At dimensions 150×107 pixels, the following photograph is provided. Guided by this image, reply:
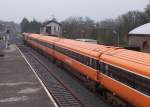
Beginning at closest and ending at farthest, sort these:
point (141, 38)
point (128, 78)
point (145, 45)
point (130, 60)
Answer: point (128, 78)
point (130, 60)
point (145, 45)
point (141, 38)

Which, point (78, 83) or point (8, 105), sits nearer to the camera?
point (8, 105)

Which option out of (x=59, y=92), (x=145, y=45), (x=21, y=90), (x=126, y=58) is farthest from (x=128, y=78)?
(x=145, y=45)

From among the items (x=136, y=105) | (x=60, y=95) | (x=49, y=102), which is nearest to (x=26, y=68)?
(x=60, y=95)

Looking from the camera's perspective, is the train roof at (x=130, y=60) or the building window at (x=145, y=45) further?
the building window at (x=145, y=45)

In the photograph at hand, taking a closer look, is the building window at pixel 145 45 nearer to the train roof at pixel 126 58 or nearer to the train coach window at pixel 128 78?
the train roof at pixel 126 58

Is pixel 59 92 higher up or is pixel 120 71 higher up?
pixel 120 71

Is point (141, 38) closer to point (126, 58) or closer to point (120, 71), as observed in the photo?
point (126, 58)

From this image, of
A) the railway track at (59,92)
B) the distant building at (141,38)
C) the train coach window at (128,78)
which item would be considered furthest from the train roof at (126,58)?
the distant building at (141,38)

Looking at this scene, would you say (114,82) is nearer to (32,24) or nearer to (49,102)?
(49,102)

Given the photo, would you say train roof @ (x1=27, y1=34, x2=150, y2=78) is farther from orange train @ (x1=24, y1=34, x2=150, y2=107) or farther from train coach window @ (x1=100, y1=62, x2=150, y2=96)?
train coach window @ (x1=100, y1=62, x2=150, y2=96)

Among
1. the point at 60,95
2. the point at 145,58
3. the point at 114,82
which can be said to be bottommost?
the point at 60,95

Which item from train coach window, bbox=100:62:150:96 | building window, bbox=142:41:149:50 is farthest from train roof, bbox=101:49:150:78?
building window, bbox=142:41:149:50

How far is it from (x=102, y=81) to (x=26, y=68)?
48.7 feet

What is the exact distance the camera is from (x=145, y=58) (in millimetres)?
12961
